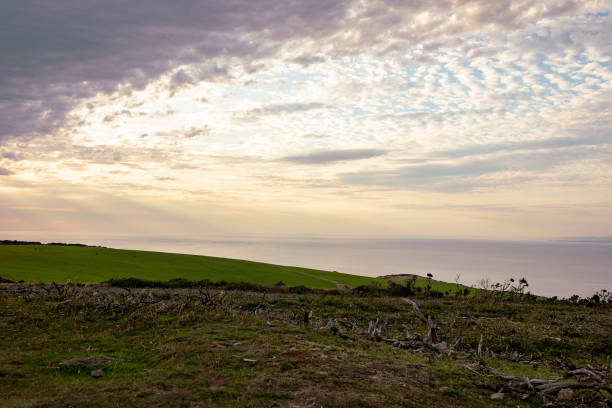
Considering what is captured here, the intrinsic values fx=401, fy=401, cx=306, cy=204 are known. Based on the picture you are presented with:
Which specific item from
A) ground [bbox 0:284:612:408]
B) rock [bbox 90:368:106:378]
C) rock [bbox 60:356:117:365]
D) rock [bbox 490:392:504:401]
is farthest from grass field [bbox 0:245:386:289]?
rock [bbox 490:392:504:401]

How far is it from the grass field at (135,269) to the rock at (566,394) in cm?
2892

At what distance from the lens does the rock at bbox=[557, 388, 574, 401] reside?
8257mm

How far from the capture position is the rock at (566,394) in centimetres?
826

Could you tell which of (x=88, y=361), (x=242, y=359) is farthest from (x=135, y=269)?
(x=242, y=359)

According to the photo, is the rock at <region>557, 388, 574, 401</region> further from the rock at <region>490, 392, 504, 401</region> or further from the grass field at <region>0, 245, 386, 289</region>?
the grass field at <region>0, 245, 386, 289</region>

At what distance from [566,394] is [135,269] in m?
39.6

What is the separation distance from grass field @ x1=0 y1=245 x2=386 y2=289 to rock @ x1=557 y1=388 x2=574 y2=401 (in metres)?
28.9

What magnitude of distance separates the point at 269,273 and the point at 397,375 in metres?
35.3

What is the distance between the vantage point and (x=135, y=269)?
40656mm

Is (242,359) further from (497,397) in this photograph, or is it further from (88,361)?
(497,397)

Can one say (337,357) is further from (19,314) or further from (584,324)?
(584,324)

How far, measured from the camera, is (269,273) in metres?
43.6

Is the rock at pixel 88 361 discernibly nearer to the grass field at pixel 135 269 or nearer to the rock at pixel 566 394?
the rock at pixel 566 394

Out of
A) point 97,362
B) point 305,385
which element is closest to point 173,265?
point 97,362
